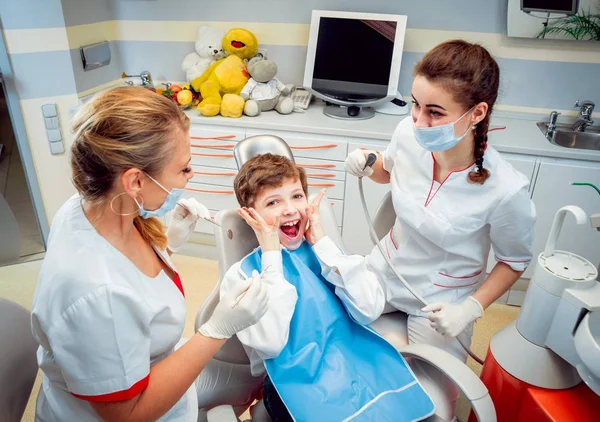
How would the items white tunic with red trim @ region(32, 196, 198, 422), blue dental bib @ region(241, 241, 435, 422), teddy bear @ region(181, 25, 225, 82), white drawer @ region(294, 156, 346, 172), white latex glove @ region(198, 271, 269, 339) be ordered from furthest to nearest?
teddy bear @ region(181, 25, 225, 82), white drawer @ region(294, 156, 346, 172), blue dental bib @ region(241, 241, 435, 422), white latex glove @ region(198, 271, 269, 339), white tunic with red trim @ region(32, 196, 198, 422)

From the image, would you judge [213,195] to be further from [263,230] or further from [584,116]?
[584,116]

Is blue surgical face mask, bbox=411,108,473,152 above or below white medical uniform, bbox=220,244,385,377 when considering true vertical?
above

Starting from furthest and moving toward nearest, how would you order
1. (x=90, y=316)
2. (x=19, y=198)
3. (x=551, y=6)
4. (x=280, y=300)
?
(x=19, y=198) < (x=551, y=6) < (x=280, y=300) < (x=90, y=316)

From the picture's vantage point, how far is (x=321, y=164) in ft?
8.73

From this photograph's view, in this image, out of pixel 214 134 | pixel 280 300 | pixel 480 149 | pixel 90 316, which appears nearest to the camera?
pixel 90 316

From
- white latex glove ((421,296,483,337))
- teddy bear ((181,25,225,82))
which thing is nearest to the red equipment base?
white latex glove ((421,296,483,337))

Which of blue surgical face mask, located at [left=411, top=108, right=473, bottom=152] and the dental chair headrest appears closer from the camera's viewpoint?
blue surgical face mask, located at [left=411, top=108, right=473, bottom=152]

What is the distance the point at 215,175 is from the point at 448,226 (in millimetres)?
1735

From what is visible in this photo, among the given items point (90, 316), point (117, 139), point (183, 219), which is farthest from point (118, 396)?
point (183, 219)

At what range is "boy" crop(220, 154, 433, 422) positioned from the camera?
1.25 m

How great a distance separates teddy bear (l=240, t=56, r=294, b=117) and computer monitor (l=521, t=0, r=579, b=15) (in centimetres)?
143

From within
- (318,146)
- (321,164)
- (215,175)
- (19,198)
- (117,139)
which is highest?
(117,139)

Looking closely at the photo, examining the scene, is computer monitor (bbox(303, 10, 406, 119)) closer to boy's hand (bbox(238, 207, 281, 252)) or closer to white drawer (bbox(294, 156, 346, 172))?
white drawer (bbox(294, 156, 346, 172))

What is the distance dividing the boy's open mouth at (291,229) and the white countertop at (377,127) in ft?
3.83
